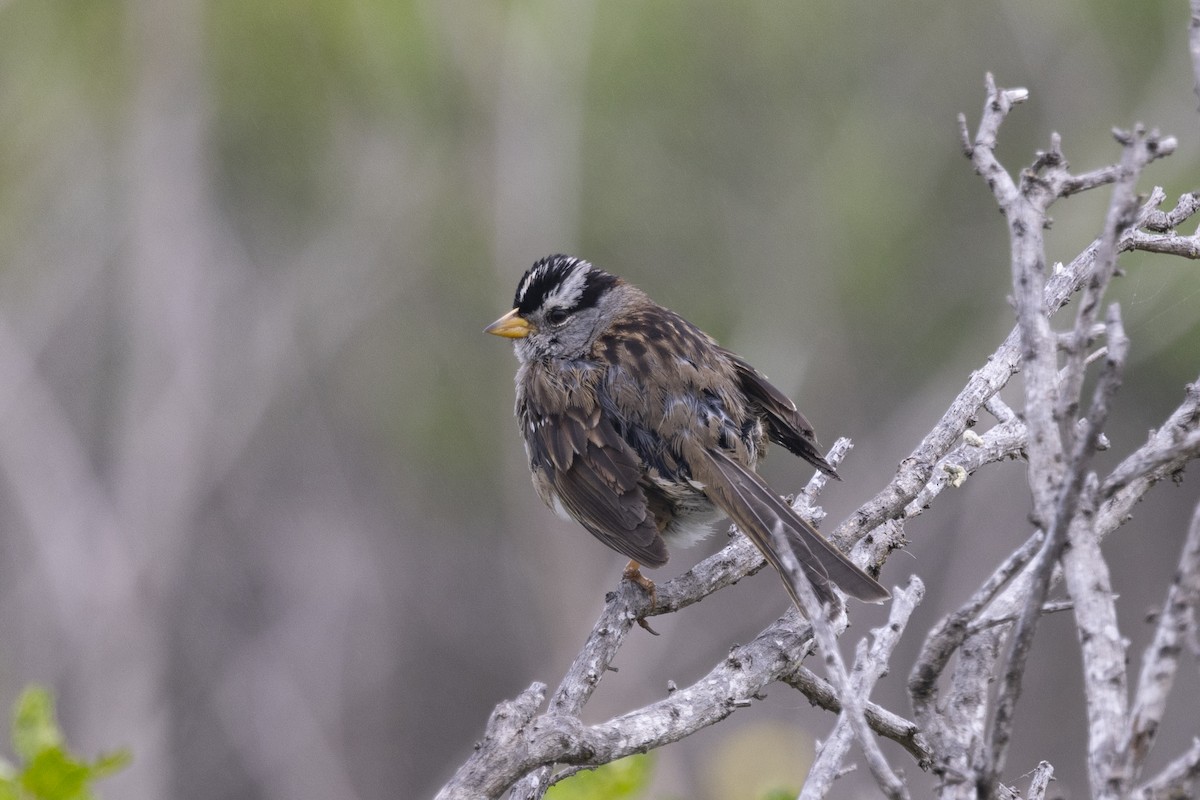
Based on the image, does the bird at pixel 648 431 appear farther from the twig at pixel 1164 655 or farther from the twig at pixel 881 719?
the twig at pixel 1164 655

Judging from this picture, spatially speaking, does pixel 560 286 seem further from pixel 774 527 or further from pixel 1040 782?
pixel 1040 782

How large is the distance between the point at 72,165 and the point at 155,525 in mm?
3794

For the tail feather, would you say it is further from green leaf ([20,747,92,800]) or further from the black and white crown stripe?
green leaf ([20,747,92,800])

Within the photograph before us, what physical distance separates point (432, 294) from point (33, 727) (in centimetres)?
1180

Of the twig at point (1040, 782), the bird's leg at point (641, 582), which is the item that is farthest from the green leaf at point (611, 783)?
the twig at point (1040, 782)

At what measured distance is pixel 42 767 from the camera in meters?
2.16

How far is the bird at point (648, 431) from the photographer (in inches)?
170

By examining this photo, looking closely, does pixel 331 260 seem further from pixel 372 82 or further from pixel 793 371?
pixel 793 371

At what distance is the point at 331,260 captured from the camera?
42.6 feet

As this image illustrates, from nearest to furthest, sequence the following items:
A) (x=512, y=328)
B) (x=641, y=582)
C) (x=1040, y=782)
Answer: (x=1040, y=782), (x=641, y=582), (x=512, y=328)

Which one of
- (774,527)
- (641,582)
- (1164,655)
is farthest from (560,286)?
(1164,655)

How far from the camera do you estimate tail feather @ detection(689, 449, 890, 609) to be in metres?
3.46

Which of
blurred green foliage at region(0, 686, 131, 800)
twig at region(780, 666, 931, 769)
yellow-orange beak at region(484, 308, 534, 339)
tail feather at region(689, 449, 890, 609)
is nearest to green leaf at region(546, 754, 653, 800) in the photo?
twig at region(780, 666, 931, 769)

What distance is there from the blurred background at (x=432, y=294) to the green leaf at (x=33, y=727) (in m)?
8.83
